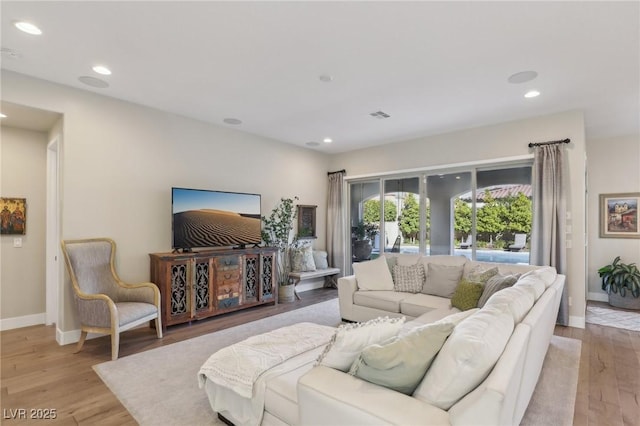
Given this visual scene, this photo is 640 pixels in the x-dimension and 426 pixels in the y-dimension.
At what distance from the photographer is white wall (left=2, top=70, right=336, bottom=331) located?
358cm

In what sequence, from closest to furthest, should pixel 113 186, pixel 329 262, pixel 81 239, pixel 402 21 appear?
pixel 402 21 → pixel 81 239 → pixel 113 186 → pixel 329 262

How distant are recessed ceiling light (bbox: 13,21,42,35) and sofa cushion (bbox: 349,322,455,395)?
3.34 metres

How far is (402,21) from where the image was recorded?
7.80 feet

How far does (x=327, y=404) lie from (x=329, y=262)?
5.38 meters

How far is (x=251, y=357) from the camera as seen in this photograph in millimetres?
2068

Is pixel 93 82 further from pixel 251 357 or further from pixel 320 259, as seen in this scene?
pixel 320 259

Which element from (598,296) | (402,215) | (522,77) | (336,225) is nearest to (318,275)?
(336,225)

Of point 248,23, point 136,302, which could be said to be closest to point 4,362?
point 136,302

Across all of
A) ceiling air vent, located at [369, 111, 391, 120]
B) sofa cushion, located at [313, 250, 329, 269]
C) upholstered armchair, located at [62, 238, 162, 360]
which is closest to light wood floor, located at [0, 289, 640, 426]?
upholstered armchair, located at [62, 238, 162, 360]

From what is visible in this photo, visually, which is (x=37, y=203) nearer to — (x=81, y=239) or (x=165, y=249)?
(x=81, y=239)

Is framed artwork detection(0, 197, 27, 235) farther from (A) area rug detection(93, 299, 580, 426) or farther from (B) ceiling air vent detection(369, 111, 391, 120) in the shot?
(B) ceiling air vent detection(369, 111, 391, 120)

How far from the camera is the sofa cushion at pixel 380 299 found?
12.5ft

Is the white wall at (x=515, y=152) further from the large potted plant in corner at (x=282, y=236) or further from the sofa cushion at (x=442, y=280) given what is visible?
the large potted plant in corner at (x=282, y=236)

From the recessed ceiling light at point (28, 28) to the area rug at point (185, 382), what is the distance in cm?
289
